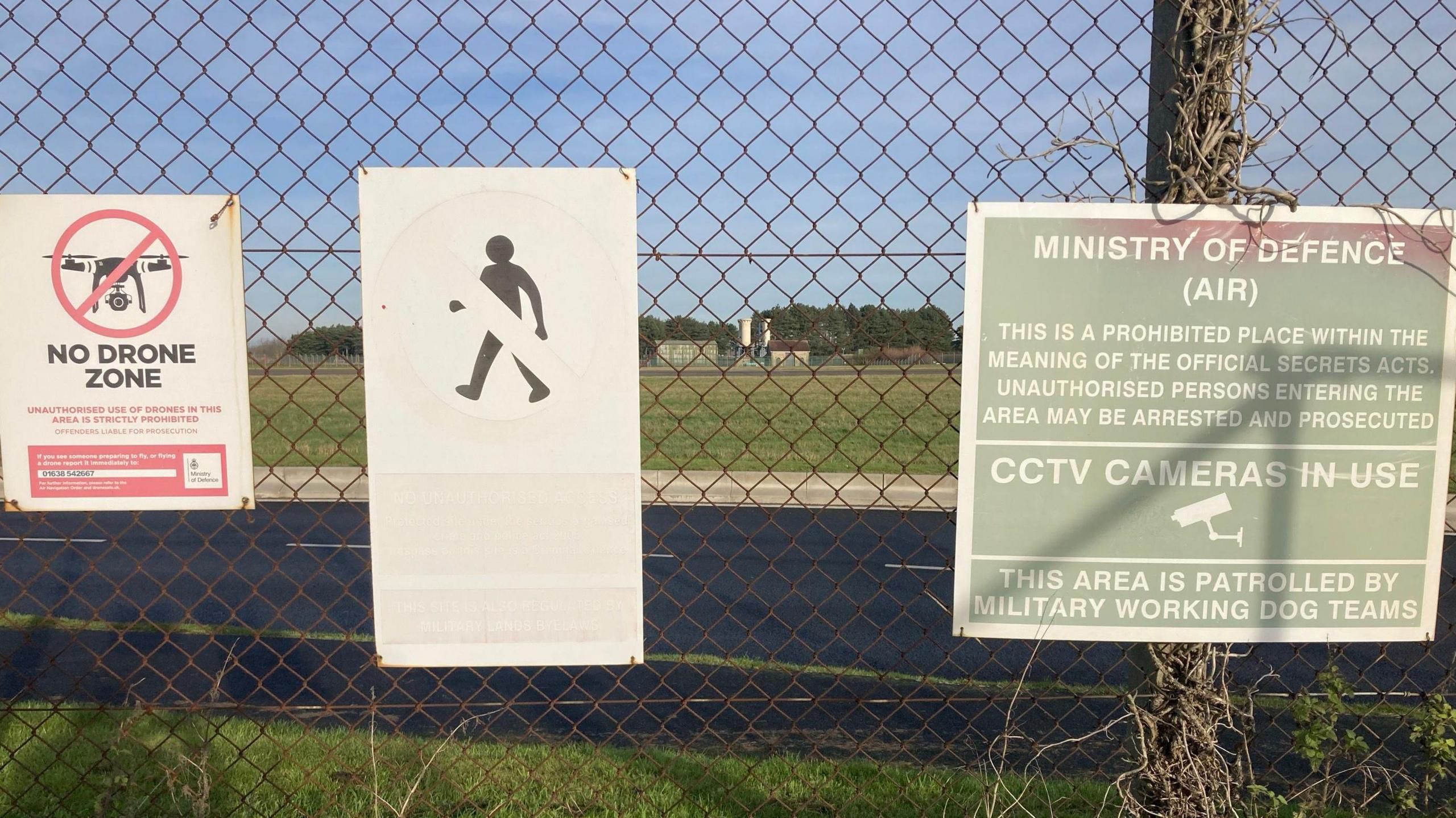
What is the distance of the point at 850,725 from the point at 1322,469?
254 cm

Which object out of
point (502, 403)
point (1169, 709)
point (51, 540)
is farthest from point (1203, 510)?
point (51, 540)

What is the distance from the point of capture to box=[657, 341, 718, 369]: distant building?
2732mm

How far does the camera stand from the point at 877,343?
294 centimetres

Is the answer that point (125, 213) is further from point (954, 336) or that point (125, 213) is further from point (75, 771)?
point (954, 336)

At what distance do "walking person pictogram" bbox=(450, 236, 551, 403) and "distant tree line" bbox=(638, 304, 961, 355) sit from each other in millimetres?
424

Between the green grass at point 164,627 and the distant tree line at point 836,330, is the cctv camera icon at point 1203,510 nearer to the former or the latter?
the distant tree line at point 836,330

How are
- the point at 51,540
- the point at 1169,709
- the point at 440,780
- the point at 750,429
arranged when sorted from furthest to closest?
the point at 750,429
the point at 51,540
the point at 440,780
the point at 1169,709

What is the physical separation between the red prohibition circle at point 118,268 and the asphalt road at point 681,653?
2.12 ft

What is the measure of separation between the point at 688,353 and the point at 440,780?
1.54 meters

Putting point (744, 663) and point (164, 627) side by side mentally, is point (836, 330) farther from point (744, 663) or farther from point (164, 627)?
point (164, 627)

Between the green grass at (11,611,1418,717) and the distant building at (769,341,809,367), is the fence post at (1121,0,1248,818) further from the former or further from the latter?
the green grass at (11,611,1418,717)

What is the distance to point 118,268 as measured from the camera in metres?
2.25

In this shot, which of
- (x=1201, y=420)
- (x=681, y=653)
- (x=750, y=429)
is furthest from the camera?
(x=750, y=429)

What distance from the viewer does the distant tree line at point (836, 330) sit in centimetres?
267
